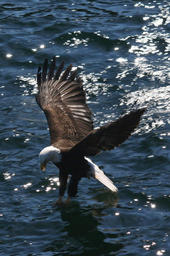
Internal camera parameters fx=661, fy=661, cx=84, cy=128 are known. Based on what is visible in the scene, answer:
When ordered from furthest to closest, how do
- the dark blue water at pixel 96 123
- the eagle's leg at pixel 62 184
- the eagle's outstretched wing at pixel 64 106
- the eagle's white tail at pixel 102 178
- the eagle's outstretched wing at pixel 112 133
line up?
the eagle's outstretched wing at pixel 64 106, the eagle's leg at pixel 62 184, the eagle's white tail at pixel 102 178, the dark blue water at pixel 96 123, the eagle's outstretched wing at pixel 112 133

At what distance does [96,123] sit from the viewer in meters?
8.99

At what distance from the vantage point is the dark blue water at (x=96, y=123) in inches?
266

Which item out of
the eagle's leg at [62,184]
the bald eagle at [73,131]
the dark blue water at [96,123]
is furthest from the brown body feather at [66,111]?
the dark blue water at [96,123]

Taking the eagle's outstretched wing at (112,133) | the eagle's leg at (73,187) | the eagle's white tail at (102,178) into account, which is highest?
the eagle's outstretched wing at (112,133)

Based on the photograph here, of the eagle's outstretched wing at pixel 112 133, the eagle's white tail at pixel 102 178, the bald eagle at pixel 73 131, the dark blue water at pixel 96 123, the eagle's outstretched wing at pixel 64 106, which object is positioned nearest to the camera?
the eagle's outstretched wing at pixel 112 133

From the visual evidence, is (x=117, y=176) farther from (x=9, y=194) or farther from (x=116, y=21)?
(x=116, y=21)

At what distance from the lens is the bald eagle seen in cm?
643

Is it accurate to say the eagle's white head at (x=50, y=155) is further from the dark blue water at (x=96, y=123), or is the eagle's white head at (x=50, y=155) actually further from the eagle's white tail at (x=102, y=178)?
the dark blue water at (x=96, y=123)

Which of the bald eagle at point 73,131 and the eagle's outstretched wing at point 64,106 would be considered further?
the eagle's outstretched wing at point 64,106

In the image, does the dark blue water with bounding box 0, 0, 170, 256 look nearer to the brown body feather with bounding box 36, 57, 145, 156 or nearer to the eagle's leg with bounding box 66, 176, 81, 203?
the eagle's leg with bounding box 66, 176, 81, 203

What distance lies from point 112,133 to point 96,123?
256 centimetres

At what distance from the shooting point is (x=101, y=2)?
12445 mm

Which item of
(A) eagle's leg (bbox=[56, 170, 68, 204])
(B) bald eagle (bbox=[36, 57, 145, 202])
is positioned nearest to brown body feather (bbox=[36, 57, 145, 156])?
(B) bald eagle (bbox=[36, 57, 145, 202])

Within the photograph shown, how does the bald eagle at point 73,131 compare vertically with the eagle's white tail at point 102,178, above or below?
above
